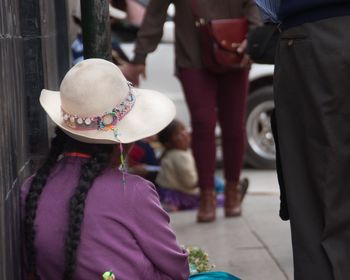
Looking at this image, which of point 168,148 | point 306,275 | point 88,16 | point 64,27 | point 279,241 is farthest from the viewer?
point 168,148

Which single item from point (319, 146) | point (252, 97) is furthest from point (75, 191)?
point (252, 97)

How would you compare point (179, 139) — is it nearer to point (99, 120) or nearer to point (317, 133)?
point (317, 133)

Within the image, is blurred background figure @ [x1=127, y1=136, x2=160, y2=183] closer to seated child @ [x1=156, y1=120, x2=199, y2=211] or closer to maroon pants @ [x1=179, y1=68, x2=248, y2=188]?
seated child @ [x1=156, y1=120, x2=199, y2=211]

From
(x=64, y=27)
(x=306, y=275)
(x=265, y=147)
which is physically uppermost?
(x=64, y=27)

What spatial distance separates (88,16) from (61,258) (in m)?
1.03

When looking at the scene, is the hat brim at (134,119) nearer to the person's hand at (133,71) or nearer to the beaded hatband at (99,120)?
the beaded hatband at (99,120)

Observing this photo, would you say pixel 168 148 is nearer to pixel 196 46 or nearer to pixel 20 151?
pixel 196 46

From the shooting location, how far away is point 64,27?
170 inches

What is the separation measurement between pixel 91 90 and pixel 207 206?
2915 millimetres

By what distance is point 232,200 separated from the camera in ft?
19.0

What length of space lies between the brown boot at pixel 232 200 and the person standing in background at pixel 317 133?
2.63 m

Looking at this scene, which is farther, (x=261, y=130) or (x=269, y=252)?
(x=261, y=130)

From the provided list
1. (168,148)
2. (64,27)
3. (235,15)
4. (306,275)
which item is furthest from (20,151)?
(168,148)

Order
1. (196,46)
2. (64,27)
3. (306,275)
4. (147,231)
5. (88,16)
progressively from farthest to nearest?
(196,46) → (64,27) → (88,16) → (306,275) → (147,231)
